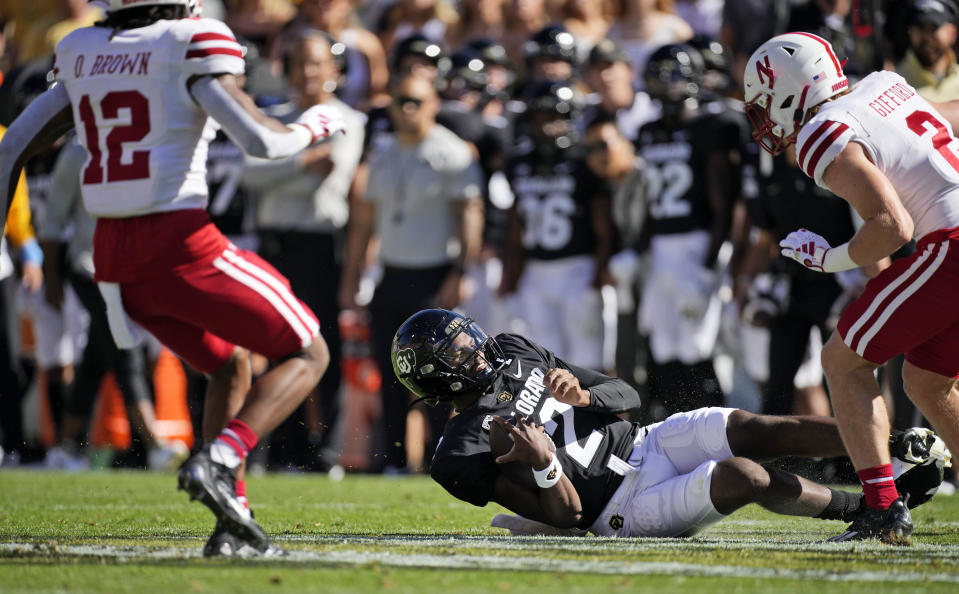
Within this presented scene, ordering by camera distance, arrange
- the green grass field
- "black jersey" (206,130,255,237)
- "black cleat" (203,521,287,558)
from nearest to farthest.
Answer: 1. the green grass field
2. "black cleat" (203,521,287,558)
3. "black jersey" (206,130,255,237)

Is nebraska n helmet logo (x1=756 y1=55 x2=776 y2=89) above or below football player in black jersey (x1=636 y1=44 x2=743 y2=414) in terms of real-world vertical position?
above

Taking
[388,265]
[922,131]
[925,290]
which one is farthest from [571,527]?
[388,265]

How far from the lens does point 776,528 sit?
5680mm

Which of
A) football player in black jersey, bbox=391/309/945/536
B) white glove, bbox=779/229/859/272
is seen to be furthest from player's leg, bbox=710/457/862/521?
white glove, bbox=779/229/859/272

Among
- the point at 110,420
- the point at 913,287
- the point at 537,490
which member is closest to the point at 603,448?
the point at 537,490

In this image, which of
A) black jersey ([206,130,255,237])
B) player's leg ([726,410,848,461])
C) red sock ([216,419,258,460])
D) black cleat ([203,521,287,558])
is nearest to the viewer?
black cleat ([203,521,287,558])

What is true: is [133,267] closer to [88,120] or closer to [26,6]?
[88,120]

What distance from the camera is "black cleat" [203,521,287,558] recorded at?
4.39m

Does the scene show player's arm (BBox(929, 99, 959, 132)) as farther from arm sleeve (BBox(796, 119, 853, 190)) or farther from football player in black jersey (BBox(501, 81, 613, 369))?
football player in black jersey (BBox(501, 81, 613, 369))

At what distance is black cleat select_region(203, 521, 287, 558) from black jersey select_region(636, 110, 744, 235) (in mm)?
4926

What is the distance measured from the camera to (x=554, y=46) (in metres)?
9.98

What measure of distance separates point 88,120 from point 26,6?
327 inches

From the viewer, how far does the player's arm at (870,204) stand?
468 centimetres

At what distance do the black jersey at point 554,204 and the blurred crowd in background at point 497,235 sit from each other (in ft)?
0.04
